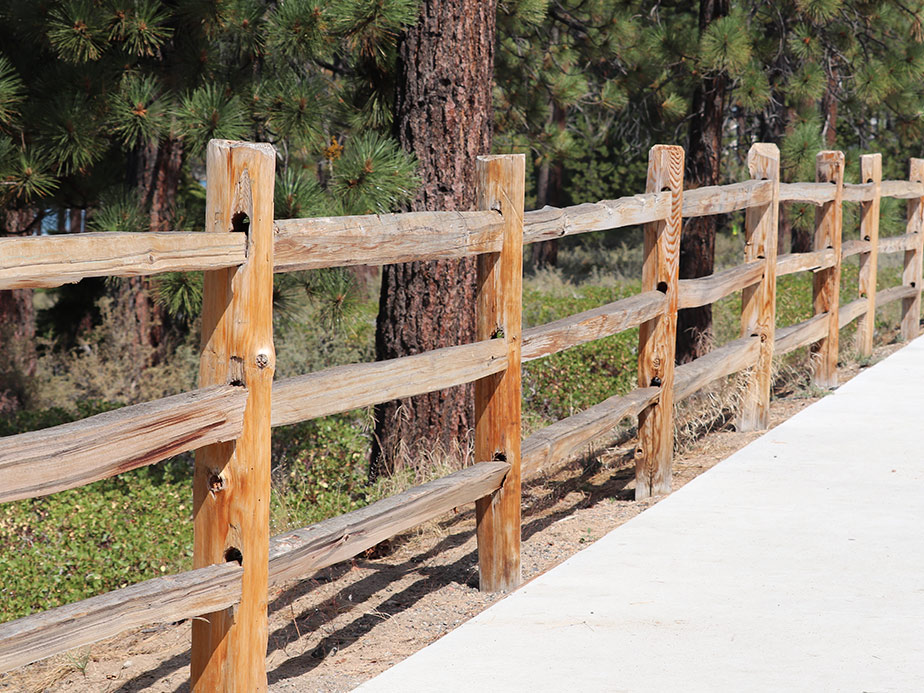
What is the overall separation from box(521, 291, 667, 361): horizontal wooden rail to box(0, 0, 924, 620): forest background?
5.28 ft

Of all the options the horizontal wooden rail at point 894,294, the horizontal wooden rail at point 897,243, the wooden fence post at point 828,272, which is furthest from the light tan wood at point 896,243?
the wooden fence post at point 828,272

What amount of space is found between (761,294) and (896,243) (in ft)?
11.7

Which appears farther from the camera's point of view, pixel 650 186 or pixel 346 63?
pixel 346 63

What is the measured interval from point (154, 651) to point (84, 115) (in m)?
4.50

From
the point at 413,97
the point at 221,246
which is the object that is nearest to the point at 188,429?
the point at 221,246

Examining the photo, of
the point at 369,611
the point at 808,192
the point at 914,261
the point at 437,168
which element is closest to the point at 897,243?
the point at 914,261

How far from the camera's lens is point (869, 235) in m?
9.48

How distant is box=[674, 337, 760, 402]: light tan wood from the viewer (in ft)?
19.8

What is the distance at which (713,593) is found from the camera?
413cm

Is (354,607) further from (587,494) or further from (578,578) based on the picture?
(587,494)

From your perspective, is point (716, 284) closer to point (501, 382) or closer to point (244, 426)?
point (501, 382)

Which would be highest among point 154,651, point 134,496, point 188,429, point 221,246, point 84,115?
point 84,115

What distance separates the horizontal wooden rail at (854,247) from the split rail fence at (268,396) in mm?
3509

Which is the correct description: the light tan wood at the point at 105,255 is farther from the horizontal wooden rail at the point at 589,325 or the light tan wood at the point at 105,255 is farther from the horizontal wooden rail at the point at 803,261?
the horizontal wooden rail at the point at 803,261
